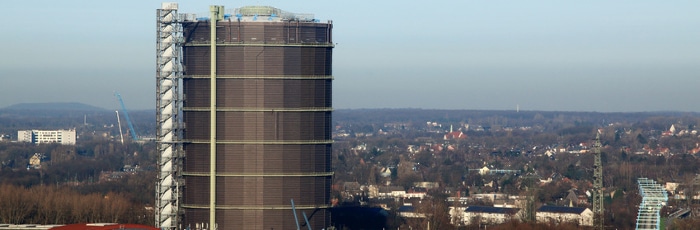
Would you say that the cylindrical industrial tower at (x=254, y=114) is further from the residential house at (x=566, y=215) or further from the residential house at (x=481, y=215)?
the residential house at (x=566, y=215)

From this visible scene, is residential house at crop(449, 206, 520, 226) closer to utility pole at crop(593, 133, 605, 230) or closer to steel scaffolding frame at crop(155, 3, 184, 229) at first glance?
utility pole at crop(593, 133, 605, 230)

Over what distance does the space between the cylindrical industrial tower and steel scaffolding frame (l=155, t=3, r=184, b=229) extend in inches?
25.4

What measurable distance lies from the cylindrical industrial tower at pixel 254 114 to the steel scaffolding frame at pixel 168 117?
0.64 m

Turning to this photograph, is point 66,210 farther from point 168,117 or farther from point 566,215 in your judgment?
point 566,215

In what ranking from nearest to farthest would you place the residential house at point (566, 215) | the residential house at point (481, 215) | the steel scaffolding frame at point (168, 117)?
the steel scaffolding frame at point (168, 117)
the residential house at point (481, 215)
the residential house at point (566, 215)

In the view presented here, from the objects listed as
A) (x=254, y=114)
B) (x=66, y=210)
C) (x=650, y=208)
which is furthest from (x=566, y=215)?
(x=254, y=114)

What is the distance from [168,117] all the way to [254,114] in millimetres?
5500

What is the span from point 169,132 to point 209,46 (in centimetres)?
614

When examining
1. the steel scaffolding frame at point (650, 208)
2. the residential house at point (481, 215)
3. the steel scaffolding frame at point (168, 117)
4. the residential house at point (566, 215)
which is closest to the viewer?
the steel scaffolding frame at point (168, 117)

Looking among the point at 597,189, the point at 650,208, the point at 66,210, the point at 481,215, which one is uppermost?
the point at 597,189

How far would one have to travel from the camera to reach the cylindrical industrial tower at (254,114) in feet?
336

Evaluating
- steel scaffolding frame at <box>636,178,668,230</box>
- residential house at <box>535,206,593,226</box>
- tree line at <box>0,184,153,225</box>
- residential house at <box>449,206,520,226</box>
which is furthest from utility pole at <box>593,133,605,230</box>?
tree line at <box>0,184,153,225</box>

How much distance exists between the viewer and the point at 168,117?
10319cm

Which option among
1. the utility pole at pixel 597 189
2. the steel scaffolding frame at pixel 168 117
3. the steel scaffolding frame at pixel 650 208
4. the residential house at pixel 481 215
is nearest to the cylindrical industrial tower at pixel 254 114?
the steel scaffolding frame at pixel 168 117
